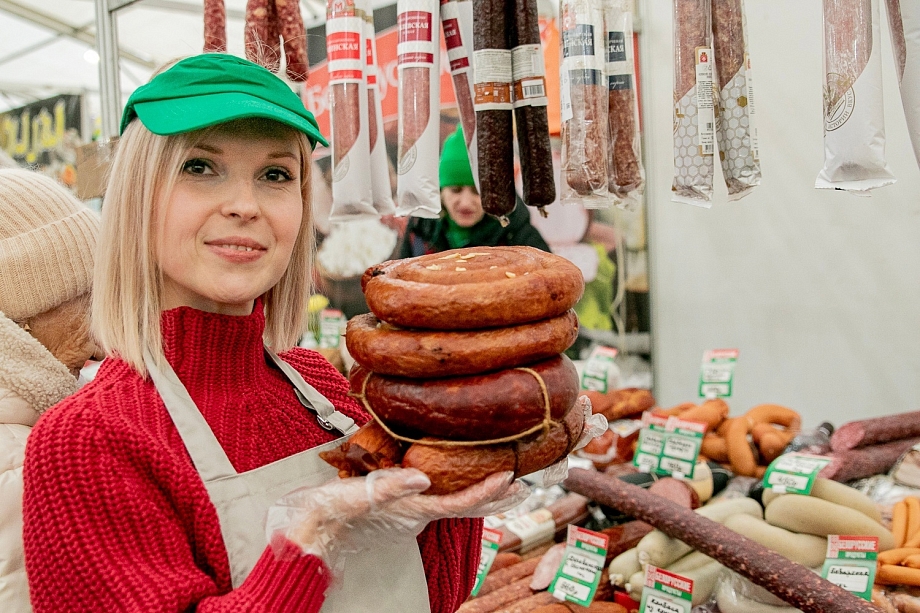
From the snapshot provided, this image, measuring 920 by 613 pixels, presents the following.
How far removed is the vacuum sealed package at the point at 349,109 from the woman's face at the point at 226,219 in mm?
787

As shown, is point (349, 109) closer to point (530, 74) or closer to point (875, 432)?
point (530, 74)

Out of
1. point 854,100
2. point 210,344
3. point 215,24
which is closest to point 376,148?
point 215,24

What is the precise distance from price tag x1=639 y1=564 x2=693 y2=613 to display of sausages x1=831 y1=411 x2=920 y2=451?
1.02 meters

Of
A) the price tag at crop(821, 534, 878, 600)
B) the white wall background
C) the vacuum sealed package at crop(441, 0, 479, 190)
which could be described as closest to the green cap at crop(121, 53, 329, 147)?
the vacuum sealed package at crop(441, 0, 479, 190)

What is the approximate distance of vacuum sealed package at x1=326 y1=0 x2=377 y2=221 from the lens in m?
2.30

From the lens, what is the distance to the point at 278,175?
153 cm

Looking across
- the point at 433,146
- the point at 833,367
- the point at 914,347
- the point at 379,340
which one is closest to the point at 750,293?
the point at 833,367

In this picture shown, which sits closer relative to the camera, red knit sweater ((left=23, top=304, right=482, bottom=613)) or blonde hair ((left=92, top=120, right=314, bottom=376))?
red knit sweater ((left=23, top=304, right=482, bottom=613))

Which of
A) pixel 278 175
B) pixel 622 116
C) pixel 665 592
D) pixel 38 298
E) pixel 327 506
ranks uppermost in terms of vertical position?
pixel 622 116

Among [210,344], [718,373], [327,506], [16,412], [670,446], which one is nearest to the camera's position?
[327,506]

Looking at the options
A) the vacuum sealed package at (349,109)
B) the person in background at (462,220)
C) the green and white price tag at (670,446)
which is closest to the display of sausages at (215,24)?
the vacuum sealed package at (349,109)

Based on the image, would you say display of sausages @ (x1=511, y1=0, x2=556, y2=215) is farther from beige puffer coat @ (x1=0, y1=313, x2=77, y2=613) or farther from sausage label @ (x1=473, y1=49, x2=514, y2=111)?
beige puffer coat @ (x1=0, y1=313, x2=77, y2=613)

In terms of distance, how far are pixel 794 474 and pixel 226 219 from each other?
6.81 ft

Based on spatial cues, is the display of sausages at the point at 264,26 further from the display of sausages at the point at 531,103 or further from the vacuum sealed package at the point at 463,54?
the display of sausages at the point at 531,103
